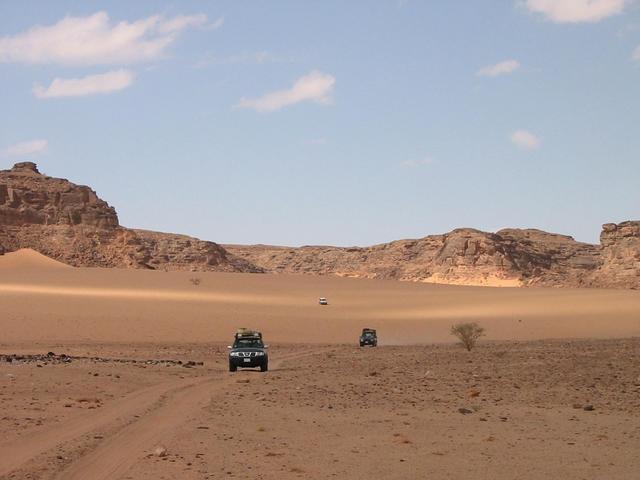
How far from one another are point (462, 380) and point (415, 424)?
6642mm

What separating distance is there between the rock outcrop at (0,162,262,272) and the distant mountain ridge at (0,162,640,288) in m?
0.13

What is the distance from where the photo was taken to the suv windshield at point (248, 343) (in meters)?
25.3

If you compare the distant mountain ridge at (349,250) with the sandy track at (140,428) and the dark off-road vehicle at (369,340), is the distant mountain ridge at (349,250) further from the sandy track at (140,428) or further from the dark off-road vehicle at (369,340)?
the sandy track at (140,428)

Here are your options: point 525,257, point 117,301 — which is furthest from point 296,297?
point 525,257

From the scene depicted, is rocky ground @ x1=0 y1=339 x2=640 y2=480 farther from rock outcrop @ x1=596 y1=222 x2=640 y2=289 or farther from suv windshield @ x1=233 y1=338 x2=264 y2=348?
rock outcrop @ x1=596 y1=222 x2=640 y2=289

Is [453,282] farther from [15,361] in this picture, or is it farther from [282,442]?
[282,442]

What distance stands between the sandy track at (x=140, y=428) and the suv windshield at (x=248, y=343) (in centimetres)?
478

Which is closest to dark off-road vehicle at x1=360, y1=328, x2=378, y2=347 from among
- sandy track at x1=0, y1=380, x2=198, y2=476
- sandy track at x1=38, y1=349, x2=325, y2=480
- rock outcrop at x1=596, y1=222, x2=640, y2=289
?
Result: sandy track at x1=38, y1=349, x2=325, y2=480

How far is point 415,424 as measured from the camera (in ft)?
43.6

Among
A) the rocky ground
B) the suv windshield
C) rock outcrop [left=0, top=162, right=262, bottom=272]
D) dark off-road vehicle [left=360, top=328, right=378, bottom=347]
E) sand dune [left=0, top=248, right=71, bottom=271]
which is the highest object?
rock outcrop [left=0, top=162, right=262, bottom=272]

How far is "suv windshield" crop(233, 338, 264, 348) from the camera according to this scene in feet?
83.1

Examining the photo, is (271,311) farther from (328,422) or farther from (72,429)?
(72,429)

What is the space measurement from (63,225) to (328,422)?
106 meters

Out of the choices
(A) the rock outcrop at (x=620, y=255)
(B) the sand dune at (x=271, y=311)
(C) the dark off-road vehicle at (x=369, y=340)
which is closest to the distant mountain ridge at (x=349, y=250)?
(A) the rock outcrop at (x=620, y=255)
